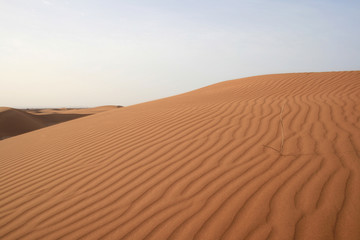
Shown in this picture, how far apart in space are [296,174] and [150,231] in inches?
58.4

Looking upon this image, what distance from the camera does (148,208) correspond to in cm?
238

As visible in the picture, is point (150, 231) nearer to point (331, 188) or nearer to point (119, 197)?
point (119, 197)

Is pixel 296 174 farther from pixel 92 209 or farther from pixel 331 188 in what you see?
pixel 92 209

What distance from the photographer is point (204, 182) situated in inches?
104

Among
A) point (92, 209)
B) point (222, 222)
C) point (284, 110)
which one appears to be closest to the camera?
point (222, 222)

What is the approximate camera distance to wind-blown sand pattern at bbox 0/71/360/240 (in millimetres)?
2029

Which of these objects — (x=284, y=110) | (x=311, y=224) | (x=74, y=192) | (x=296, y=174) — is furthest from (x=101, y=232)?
(x=284, y=110)

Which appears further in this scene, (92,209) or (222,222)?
(92,209)

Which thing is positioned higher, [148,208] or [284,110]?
[284,110]

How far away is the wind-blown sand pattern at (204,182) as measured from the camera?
2029 millimetres

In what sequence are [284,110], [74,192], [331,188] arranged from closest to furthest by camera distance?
1. [331,188]
2. [74,192]
3. [284,110]

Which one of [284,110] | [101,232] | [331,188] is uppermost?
[284,110]

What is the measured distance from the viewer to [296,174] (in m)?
2.54

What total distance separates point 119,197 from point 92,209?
28 centimetres
